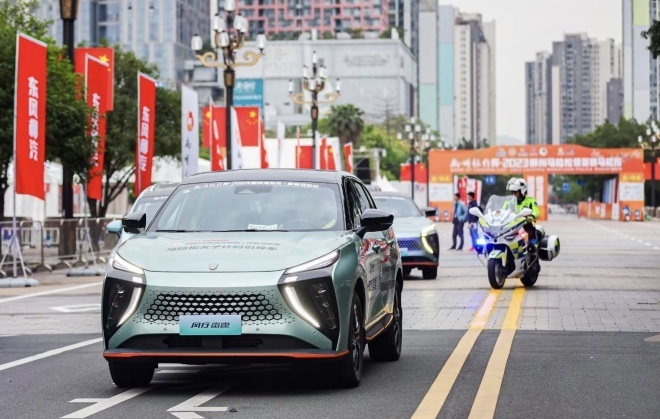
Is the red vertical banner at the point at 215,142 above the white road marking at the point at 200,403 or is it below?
above

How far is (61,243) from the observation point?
31094mm

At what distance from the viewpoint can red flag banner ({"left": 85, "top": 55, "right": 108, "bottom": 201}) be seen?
103 ft

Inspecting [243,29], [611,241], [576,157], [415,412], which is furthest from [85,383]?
[576,157]

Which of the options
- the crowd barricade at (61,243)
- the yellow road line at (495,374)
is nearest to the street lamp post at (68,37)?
the crowd barricade at (61,243)

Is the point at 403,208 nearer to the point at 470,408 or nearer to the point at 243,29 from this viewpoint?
the point at 243,29

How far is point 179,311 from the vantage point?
9.06m

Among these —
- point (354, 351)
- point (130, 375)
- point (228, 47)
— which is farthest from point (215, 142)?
point (354, 351)

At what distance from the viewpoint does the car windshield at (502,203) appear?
21.9 meters

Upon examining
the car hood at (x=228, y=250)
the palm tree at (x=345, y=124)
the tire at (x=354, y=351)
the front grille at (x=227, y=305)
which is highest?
the palm tree at (x=345, y=124)

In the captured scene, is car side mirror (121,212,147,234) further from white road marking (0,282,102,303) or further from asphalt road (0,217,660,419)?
white road marking (0,282,102,303)

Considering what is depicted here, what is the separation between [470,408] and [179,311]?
1.98 metres

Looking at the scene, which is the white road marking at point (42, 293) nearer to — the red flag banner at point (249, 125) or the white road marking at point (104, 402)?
the white road marking at point (104, 402)

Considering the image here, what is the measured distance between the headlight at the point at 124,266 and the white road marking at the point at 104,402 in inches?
34.4

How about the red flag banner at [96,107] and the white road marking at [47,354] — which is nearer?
the white road marking at [47,354]
